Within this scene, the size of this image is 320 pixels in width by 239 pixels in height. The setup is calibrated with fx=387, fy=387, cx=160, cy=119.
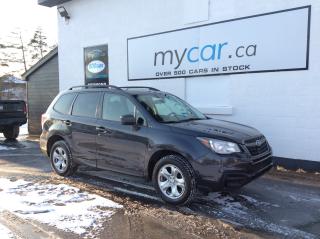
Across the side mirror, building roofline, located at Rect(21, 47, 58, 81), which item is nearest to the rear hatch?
building roofline, located at Rect(21, 47, 58, 81)

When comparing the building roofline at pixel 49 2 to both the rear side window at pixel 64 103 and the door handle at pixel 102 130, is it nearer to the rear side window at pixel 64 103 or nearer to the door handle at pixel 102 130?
the rear side window at pixel 64 103

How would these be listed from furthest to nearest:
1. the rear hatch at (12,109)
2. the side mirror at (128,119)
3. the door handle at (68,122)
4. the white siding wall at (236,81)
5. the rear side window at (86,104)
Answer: the rear hatch at (12,109) < the white siding wall at (236,81) < the door handle at (68,122) < the rear side window at (86,104) < the side mirror at (128,119)

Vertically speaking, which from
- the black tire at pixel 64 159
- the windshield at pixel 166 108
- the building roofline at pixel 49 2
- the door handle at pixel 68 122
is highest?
the building roofline at pixel 49 2

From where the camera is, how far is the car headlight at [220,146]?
17.6ft

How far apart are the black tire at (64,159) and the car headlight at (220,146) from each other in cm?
304

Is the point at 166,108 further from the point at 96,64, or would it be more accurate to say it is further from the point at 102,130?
the point at 96,64

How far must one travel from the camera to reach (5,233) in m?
4.60

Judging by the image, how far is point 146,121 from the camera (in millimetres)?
6055

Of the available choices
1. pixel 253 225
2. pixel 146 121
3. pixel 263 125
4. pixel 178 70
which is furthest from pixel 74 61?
pixel 253 225

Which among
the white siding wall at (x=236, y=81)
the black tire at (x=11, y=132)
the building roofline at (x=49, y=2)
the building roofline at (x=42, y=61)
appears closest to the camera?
the white siding wall at (x=236, y=81)

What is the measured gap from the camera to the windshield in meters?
6.23

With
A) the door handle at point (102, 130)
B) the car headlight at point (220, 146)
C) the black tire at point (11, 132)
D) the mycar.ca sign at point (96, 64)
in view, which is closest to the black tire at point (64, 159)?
the door handle at point (102, 130)

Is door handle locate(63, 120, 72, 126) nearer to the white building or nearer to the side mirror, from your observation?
the side mirror

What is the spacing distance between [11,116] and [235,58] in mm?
8668
